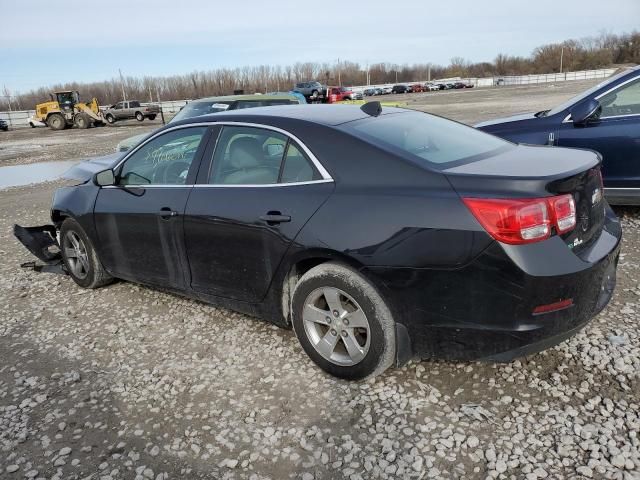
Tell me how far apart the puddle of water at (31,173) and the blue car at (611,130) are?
11.5m

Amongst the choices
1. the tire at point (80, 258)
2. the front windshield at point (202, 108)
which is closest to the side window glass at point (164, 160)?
the tire at point (80, 258)

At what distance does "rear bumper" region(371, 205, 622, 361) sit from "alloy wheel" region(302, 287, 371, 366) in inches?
10.9

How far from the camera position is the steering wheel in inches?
149

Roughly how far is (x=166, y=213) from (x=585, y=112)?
4370 mm

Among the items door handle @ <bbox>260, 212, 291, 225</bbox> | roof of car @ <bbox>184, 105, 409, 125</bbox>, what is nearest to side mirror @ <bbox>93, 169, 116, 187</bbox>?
roof of car @ <bbox>184, 105, 409, 125</bbox>

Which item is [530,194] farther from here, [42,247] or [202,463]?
[42,247]

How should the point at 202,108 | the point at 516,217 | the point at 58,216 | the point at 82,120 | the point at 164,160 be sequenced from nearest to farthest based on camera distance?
the point at 516,217
the point at 164,160
the point at 58,216
the point at 202,108
the point at 82,120

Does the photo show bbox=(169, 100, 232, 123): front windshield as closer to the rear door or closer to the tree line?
the rear door

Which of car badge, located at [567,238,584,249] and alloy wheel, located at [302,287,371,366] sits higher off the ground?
car badge, located at [567,238,584,249]

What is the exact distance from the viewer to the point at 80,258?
15.9 ft

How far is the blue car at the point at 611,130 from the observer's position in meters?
5.32

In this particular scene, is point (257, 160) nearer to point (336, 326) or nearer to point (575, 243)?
point (336, 326)

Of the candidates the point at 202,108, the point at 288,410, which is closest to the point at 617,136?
the point at 288,410

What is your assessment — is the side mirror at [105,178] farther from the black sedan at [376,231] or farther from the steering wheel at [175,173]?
the steering wheel at [175,173]
